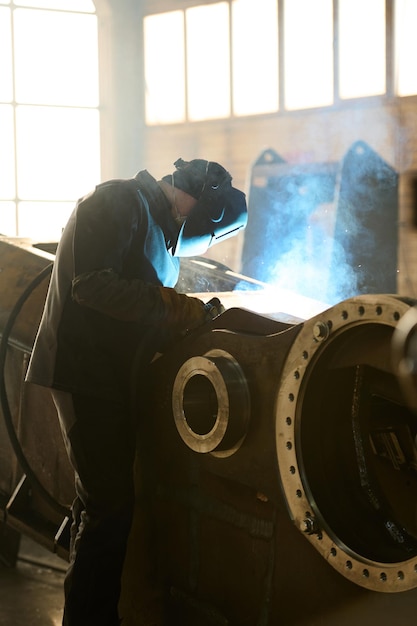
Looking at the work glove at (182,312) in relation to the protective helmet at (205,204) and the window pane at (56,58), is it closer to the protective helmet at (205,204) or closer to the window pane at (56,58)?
the protective helmet at (205,204)

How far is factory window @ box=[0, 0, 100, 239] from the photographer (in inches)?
273

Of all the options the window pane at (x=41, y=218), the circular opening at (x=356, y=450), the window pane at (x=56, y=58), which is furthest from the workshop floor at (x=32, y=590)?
the window pane at (x=56, y=58)

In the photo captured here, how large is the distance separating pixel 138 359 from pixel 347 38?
12.7ft

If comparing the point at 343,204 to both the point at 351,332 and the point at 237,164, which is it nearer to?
the point at 237,164

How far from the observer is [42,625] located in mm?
2555

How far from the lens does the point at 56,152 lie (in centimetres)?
716

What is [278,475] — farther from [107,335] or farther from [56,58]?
[56,58]

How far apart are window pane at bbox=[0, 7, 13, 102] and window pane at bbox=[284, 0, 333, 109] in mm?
2544

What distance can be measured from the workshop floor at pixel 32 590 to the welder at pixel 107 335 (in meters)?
0.80

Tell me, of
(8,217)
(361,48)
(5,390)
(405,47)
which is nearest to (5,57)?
(8,217)

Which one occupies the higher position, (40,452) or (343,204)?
(343,204)

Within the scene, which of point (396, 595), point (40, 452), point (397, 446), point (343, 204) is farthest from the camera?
point (343, 204)

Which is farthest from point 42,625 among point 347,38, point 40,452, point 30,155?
point 30,155

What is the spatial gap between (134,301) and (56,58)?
19.1ft
